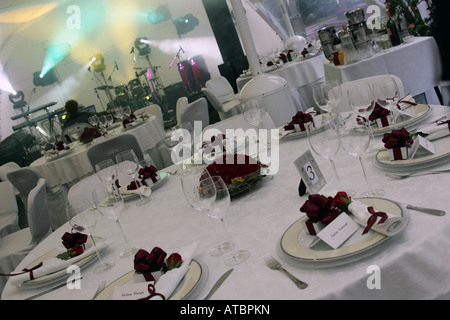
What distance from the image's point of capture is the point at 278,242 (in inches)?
43.7

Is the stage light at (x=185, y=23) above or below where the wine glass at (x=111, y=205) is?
above

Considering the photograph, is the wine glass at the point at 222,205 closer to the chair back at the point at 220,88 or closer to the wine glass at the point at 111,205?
the wine glass at the point at 111,205

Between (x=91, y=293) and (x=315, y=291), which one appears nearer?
(x=315, y=291)

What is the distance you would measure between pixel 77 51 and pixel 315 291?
895cm

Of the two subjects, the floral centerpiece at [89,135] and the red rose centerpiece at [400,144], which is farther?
the floral centerpiece at [89,135]

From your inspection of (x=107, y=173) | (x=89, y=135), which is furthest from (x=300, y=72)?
(x=107, y=173)

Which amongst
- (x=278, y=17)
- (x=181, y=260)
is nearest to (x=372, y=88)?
(x=181, y=260)

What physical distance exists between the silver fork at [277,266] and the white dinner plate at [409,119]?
82 cm

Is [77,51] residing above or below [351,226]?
above

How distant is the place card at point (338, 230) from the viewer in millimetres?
958

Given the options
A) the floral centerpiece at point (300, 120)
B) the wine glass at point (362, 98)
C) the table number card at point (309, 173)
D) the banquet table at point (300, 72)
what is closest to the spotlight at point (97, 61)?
the banquet table at point (300, 72)

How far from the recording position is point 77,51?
8828 millimetres

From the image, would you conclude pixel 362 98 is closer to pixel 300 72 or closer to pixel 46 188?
pixel 46 188
